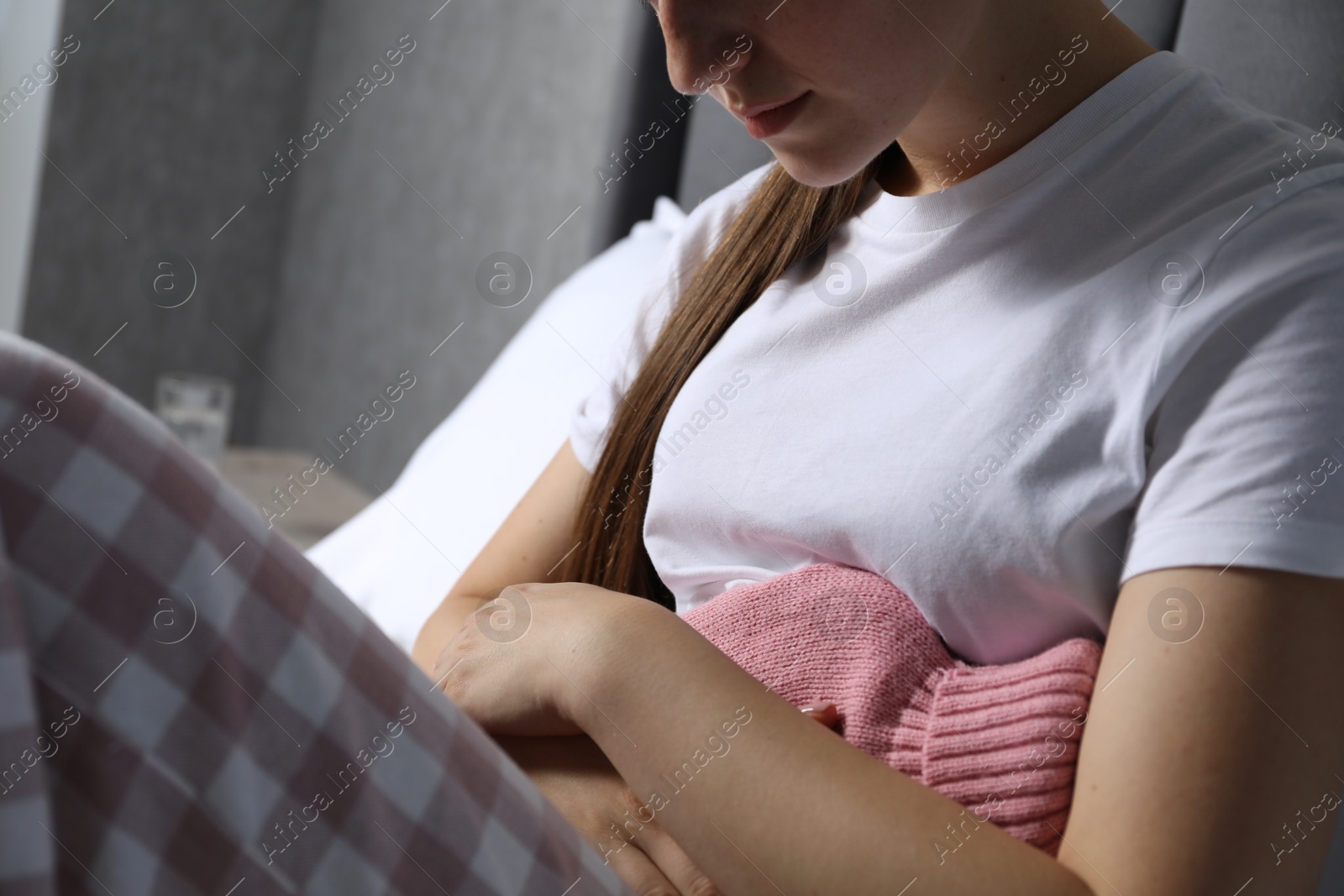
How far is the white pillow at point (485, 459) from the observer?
3.38ft

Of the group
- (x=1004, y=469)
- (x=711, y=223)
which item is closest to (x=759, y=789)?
(x=1004, y=469)

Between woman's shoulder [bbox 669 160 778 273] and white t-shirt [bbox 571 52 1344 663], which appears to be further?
woman's shoulder [bbox 669 160 778 273]

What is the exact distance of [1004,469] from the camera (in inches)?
22.7

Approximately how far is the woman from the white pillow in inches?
11.7

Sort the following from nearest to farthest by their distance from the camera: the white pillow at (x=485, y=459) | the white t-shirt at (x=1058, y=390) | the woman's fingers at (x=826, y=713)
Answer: the white t-shirt at (x=1058, y=390) < the woman's fingers at (x=826, y=713) < the white pillow at (x=485, y=459)

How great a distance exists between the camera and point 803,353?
71cm

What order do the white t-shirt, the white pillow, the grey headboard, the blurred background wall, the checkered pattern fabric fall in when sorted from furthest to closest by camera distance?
the blurred background wall → the white pillow → the grey headboard → the white t-shirt → the checkered pattern fabric

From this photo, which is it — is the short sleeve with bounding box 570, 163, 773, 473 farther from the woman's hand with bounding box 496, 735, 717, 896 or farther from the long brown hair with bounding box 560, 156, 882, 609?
the woman's hand with bounding box 496, 735, 717, 896

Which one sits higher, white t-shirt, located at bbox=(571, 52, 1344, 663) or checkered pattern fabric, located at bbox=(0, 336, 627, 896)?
checkered pattern fabric, located at bbox=(0, 336, 627, 896)

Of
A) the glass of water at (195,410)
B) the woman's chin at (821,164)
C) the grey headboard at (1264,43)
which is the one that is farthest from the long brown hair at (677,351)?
the glass of water at (195,410)

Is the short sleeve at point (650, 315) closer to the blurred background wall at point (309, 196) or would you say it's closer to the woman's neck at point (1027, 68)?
the woman's neck at point (1027, 68)

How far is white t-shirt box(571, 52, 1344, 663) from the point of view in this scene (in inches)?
20.6

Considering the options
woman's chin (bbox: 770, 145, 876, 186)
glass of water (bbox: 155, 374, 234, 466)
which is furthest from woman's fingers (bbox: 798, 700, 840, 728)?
glass of water (bbox: 155, 374, 234, 466)

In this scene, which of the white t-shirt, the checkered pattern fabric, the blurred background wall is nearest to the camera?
the checkered pattern fabric
